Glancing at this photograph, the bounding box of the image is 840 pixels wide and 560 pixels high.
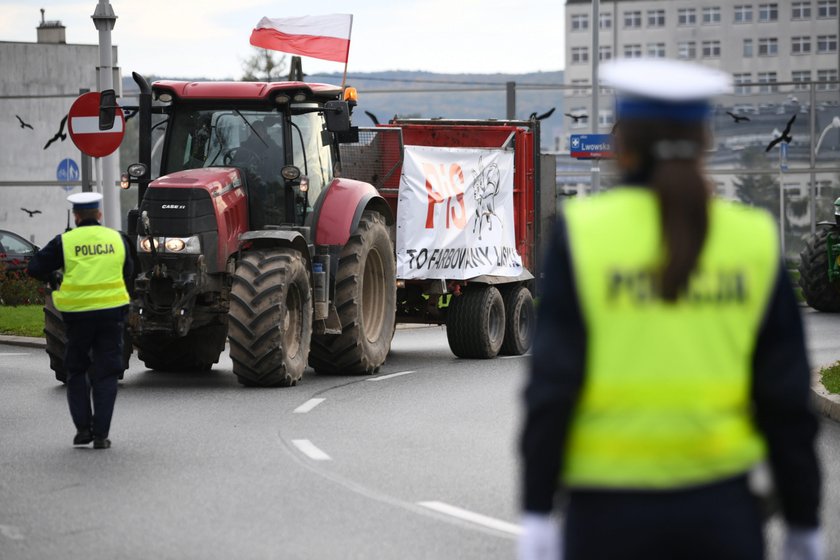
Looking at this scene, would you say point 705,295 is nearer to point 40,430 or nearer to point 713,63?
point 40,430

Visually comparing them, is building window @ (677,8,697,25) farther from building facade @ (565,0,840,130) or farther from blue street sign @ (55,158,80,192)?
blue street sign @ (55,158,80,192)

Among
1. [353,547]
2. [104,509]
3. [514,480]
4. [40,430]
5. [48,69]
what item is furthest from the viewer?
[48,69]

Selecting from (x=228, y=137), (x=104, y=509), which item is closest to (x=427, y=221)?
(x=228, y=137)

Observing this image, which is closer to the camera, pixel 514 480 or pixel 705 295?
pixel 705 295

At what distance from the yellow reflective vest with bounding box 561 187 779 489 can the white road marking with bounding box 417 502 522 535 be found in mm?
4494

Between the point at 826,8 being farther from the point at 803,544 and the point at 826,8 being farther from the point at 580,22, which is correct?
the point at 803,544

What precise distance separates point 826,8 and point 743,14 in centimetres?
865

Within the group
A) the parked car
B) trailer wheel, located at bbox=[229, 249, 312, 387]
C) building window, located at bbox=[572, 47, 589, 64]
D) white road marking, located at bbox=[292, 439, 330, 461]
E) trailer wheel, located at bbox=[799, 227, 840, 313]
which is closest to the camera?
white road marking, located at bbox=[292, 439, 330, 461]

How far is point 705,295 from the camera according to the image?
3.13 meters

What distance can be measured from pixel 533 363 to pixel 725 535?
1.63 ft

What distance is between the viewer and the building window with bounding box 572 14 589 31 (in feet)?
559

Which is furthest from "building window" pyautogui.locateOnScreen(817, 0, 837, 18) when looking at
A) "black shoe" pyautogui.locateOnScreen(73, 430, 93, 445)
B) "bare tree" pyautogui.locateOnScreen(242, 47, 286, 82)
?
"black shoe" pyautogui.locateOnScreen(73, 430, 93, 445)

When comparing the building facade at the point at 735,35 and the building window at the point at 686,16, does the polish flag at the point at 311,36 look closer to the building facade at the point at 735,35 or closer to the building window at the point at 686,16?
the building facade at the point at 735,35

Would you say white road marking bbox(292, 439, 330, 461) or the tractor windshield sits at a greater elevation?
the tractor windshield
